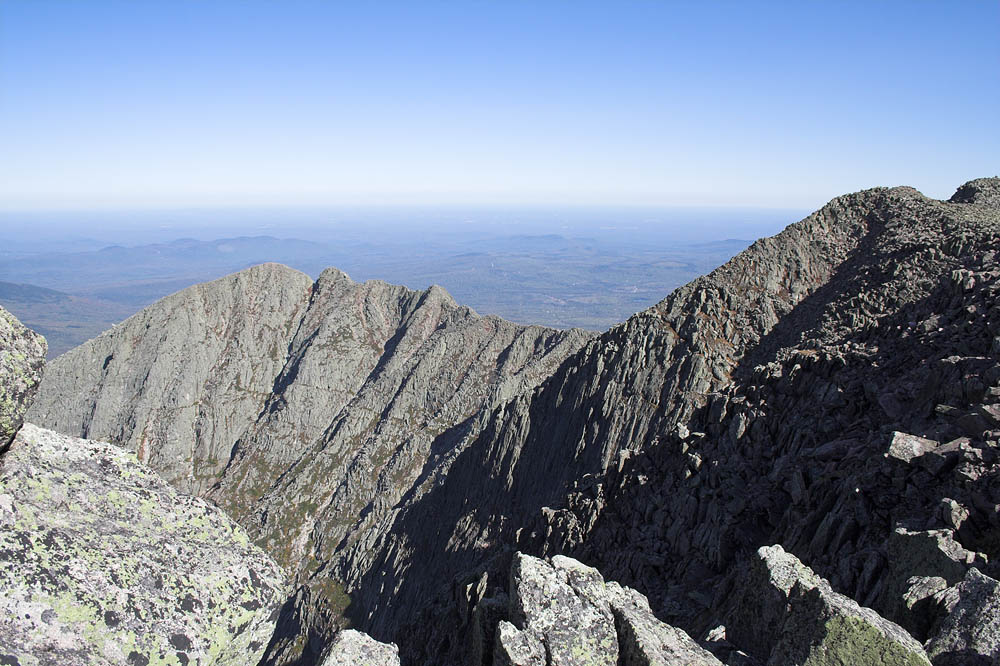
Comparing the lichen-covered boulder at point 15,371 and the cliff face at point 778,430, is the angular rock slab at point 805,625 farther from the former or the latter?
the lichen-covered boulder at point 15,371

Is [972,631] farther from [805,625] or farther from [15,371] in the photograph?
[15,371]

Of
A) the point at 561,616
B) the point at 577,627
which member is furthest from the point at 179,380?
the point at 577,627

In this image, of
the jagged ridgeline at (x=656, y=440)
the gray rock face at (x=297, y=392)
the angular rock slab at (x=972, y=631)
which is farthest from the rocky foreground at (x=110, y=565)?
the gray rock face at (x=297, y=392)

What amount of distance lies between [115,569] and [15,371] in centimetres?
320

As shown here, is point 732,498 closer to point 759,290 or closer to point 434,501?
point 759,290

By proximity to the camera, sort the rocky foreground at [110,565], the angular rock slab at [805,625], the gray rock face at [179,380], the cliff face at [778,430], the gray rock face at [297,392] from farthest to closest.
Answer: the gray rock face at [179,380] < the gray rock face at [297,392] < the cliff face at [778,430] < the angular rock slab at [805,625] < the rocky foreground at [110,565]

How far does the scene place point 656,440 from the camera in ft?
111

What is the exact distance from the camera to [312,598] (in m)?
87.4

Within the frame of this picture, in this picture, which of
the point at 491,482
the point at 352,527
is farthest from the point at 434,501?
the point at 352,527

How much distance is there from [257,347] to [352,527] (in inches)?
2692

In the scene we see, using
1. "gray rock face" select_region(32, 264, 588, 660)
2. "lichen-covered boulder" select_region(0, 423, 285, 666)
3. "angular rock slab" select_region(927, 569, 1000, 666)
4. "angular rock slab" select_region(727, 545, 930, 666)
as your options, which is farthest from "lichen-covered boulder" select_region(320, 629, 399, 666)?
"gray rock face" select_region(32, 264, 588, 660)

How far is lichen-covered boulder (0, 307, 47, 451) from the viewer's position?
6980 mm

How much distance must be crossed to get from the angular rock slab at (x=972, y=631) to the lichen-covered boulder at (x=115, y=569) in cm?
1174

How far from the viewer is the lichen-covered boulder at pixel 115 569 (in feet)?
23.6
